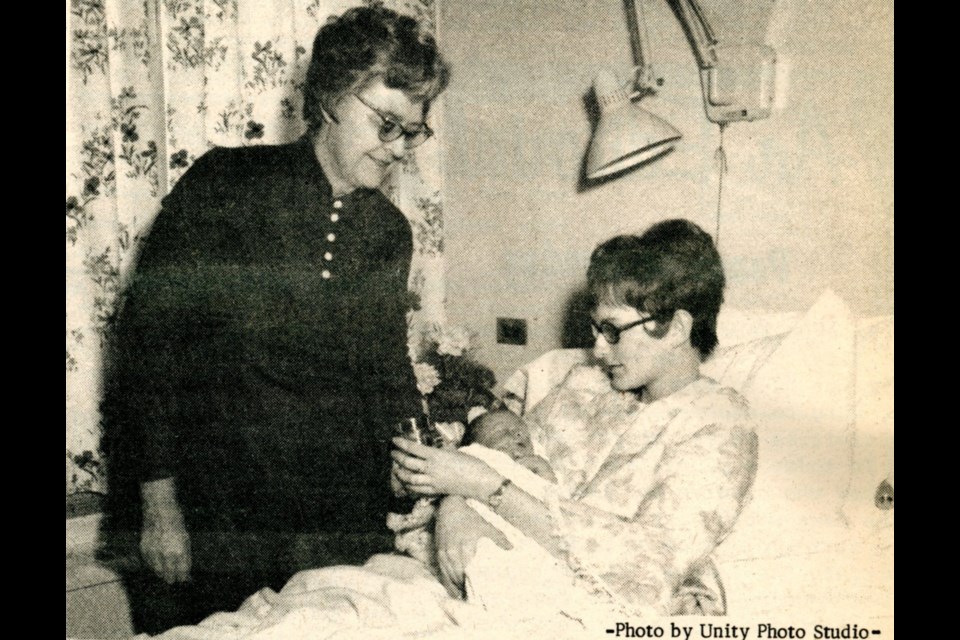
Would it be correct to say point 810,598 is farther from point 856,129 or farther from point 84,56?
point 84,56

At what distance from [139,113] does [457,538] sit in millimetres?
990

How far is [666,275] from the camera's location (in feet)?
4.31

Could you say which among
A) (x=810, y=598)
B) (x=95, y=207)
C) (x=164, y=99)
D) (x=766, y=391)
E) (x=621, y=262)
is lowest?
(x=810, y=598)

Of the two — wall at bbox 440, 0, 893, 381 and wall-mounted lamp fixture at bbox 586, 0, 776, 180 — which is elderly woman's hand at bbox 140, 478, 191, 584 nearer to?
wall at bbox 440, 0, 893, 381

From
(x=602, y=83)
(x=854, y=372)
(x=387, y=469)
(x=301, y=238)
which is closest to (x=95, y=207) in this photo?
(x=301, y=238)

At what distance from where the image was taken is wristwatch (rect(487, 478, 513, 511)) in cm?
124

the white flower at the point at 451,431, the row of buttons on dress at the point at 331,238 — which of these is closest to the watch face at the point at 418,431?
the white flower at the point at 451,431

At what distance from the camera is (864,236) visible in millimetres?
1330

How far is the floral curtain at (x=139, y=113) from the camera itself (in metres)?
1.50

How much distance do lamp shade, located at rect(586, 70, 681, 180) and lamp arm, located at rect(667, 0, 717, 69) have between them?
0.13m

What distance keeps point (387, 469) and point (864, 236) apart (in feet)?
2.91

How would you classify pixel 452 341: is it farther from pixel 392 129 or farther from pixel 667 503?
pixel 667 503

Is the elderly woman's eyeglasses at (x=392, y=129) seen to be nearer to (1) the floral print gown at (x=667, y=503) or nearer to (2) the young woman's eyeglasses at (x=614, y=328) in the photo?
(2) the young woman's eyeglasses at (x=614, y=328)

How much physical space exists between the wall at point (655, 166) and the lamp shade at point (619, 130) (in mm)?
103
